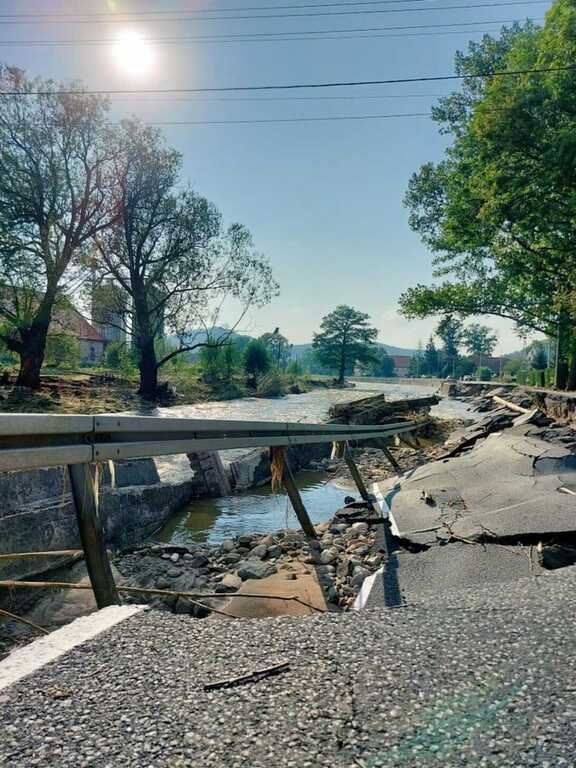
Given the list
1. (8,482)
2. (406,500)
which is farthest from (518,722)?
(8,482)

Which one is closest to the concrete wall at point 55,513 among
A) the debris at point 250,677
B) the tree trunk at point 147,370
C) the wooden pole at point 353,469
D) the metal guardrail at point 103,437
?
the metal guardrail at point 103,437

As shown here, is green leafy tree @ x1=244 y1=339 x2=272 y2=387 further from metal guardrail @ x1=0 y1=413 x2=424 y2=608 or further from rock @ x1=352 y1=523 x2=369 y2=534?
metal guardrail @ x1=0 y1=413 x2=424 y2=608

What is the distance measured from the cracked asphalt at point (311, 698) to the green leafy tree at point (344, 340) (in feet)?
272

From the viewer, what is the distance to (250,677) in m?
1.49

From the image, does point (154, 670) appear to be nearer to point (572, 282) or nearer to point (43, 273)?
point (572, 282)

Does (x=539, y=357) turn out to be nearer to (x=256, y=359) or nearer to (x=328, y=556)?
(x=256, y=359)

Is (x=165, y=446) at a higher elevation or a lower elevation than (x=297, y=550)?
higher

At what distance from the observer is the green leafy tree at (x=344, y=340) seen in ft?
279

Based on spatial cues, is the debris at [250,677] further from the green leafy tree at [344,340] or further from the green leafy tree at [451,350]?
the green leafy tree at [451,350]

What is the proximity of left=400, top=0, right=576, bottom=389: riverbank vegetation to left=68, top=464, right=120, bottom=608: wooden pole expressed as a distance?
14.9 meters

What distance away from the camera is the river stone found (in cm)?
416

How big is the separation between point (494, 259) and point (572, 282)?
5.00 m

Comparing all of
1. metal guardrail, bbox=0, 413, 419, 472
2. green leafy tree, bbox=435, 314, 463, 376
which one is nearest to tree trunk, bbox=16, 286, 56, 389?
metal guardrail, bbox=0, 413, 419, 472

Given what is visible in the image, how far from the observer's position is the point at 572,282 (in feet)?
51.9
